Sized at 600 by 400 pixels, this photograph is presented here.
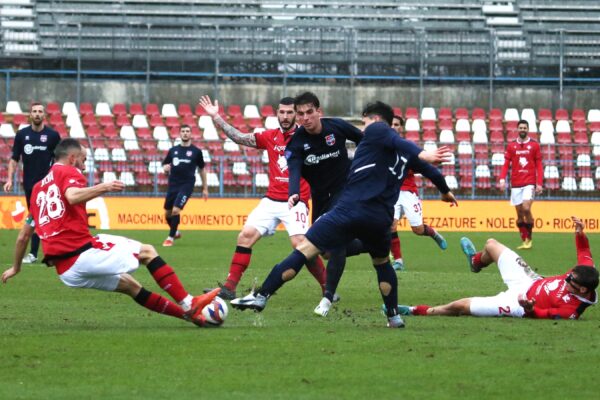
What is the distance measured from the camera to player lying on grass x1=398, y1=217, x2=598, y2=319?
1084cm

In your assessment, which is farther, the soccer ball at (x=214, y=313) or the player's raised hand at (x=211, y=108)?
the player's raised hand at (x=211, y=108)

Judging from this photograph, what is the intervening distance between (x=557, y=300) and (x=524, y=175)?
12.9 metres

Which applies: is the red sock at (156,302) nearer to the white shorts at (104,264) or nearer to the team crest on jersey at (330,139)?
the white shorts at (104,264)

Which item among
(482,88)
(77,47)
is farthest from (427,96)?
(77,47)

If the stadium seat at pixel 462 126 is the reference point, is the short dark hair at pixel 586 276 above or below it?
below

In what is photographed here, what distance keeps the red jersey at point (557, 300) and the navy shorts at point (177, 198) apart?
43.0 feet

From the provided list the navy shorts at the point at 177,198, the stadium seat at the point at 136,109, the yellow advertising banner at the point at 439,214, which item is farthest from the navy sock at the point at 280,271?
the stadium seat at the point at 136,109

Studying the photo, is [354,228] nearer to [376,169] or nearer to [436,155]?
[376,169]

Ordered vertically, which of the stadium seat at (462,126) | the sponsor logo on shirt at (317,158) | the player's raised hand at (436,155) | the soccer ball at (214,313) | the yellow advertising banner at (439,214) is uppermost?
the stadium seat at (462,126)

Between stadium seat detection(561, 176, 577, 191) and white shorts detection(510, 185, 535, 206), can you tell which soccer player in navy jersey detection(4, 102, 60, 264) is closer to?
white shorts detection(510, 185, 535, 206)

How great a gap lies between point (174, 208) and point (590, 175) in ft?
43.2

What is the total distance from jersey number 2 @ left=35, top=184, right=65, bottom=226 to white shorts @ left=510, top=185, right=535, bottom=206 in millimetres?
15471

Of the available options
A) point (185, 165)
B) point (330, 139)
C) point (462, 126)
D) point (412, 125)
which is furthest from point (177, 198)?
point (462, 126)

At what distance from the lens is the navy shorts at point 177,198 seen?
23.4 metres
